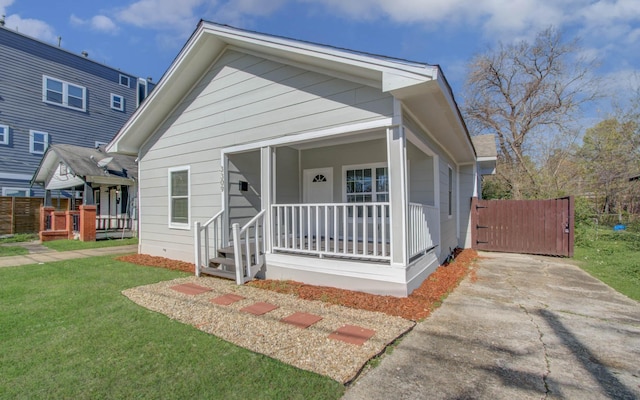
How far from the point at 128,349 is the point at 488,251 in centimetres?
992

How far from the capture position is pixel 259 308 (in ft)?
13.5

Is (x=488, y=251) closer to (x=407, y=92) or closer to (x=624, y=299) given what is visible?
(x=624, y=299)

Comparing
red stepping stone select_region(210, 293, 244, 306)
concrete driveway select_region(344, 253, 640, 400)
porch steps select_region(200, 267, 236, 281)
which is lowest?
concrete driveway select_region(344, 253, 640, 400)

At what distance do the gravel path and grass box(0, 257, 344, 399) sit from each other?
0.14 metres

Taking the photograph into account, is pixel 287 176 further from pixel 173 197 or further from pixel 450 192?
pixel 450 192

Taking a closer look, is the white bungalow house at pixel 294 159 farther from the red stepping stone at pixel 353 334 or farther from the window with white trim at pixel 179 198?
the red stepping stone at pixel 353 334

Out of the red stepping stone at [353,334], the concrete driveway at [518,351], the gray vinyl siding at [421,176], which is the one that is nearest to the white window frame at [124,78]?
the gray vinyl siding at [421,176]

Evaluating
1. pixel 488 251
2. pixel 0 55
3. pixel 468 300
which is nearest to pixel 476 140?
pixel 488 251

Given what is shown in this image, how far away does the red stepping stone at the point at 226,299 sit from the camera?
4383 mm

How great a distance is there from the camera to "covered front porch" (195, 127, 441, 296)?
448 cm

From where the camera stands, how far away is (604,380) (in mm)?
2467

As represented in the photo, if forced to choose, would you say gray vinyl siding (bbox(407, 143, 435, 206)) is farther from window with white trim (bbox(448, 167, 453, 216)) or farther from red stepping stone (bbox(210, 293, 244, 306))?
red stepping stone (bbox(210, 293, 244, 306))

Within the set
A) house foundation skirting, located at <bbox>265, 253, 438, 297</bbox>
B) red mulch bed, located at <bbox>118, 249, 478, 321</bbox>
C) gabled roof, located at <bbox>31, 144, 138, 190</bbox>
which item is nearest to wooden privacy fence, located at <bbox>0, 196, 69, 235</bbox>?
gabled roof, located at <bbox>31, 144, 138, 190</bbox>

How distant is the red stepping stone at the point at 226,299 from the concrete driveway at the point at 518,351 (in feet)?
8.18
